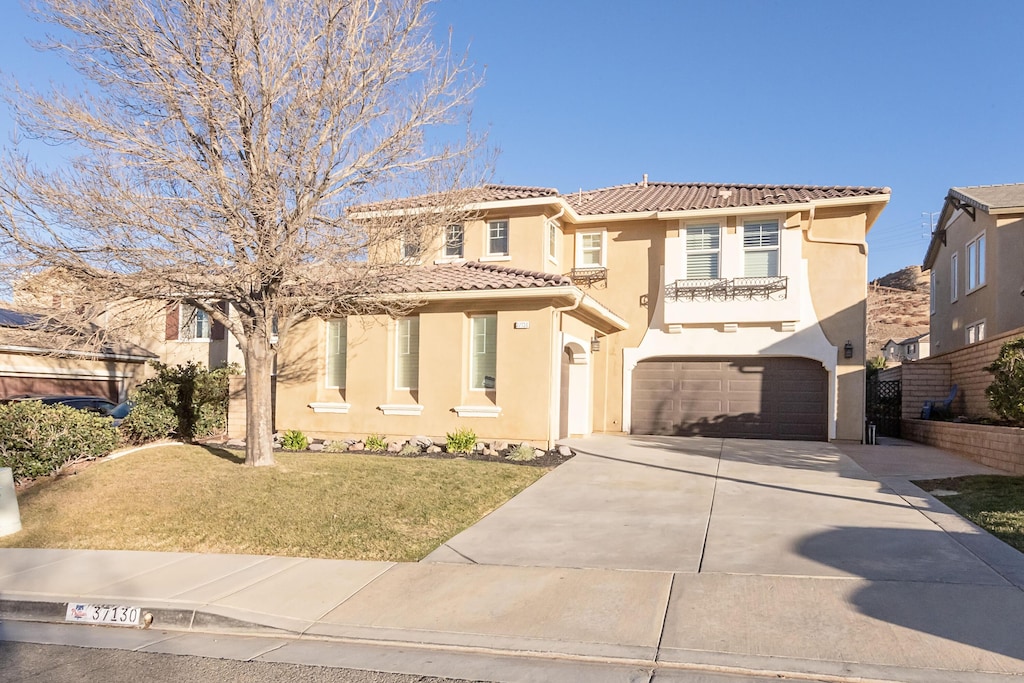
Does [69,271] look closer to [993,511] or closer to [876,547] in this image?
[876,547]

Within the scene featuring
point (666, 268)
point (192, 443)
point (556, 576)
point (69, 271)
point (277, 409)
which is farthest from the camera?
point (666, 268)

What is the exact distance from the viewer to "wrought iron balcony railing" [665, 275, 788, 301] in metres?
18.9

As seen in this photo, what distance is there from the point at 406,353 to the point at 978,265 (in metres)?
16.0

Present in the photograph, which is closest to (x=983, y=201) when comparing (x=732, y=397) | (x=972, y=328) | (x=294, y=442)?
(x=972, y=328)

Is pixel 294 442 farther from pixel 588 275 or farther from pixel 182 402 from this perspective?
pixel 588 275

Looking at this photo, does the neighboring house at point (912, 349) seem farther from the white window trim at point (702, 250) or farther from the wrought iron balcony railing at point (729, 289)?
the white window trim at point (702, 250)

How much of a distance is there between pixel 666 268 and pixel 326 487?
1126cm

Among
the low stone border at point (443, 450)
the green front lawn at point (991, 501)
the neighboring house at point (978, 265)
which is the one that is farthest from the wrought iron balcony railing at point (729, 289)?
the green front lawn at point (991, 501)

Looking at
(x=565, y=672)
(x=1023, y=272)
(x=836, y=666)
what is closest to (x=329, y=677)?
(x=565, y=672)

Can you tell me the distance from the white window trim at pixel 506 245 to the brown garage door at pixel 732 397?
462 cm

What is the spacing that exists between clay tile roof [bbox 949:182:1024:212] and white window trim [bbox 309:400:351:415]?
1650 cm

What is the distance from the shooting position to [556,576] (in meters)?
7.52

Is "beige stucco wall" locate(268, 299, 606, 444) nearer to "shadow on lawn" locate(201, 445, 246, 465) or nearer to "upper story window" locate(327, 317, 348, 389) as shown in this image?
"upper story window" locate(327, 317, 348, 389)

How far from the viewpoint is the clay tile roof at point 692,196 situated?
1892 cm
